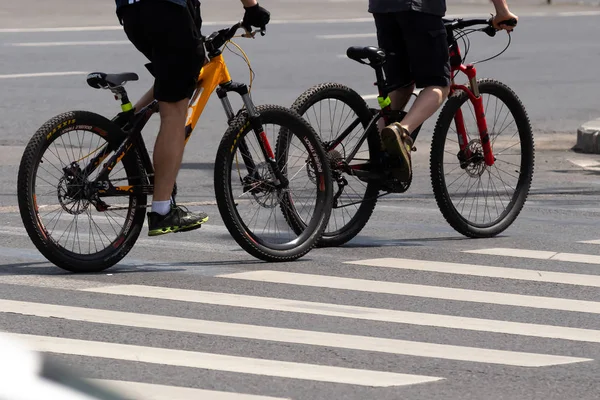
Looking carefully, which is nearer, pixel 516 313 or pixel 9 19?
pixel 516 313

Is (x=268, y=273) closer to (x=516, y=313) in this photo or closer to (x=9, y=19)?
(x=516, y=313)

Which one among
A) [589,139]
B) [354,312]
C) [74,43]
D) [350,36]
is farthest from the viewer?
[350,36]

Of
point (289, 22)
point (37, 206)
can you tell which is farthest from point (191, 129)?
point (289, 22)

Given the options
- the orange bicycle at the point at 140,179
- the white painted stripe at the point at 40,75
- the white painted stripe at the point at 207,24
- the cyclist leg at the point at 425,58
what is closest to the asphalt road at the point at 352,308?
the orange bicycle at the point at 140,179

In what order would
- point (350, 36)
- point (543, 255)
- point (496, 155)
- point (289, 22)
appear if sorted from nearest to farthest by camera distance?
point (543, 255), point (496, 155), point (350, 36), point (289, 22)

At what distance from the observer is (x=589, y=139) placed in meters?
11.7

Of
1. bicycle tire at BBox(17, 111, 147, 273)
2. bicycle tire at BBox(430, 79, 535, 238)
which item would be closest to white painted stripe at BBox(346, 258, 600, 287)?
bicycle tire at BBox(430, 79, 535, 238)

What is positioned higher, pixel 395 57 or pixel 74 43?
pixel 395 57

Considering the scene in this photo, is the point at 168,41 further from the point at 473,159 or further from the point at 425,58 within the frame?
the point at 473,159

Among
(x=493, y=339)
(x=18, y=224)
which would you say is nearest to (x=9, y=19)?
(x=18, y=224)

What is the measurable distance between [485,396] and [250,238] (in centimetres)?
246

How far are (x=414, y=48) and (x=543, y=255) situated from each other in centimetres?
123

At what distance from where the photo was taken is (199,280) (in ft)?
20.3

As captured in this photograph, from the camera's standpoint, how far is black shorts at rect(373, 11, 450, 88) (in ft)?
23.2
